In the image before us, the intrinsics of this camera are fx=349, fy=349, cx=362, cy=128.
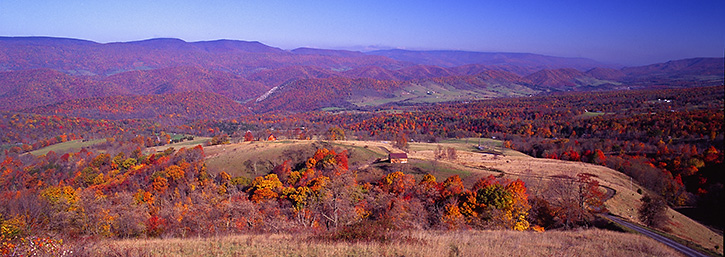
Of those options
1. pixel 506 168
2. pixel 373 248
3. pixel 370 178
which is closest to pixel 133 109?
pixel 370 178

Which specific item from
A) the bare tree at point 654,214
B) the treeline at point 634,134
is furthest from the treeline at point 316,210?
the treeline at point 634,134

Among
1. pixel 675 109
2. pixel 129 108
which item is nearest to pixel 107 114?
pixel 129 108

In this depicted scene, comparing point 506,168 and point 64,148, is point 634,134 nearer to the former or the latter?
point 506,168

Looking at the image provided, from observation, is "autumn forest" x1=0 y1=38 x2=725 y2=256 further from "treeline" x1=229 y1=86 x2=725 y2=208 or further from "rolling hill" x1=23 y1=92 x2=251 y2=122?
"rolling hill" x1=23 y1=92 x2=251 y2=122

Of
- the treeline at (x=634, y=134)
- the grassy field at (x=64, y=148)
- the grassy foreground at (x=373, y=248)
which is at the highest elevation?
the grassy foreground at (x=373, y=248)

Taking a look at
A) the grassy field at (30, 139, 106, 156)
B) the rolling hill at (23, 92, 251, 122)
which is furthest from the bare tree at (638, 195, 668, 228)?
the rolling hill at (23, 92, 251, 122)

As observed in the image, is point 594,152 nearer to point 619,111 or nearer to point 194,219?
point 619,111

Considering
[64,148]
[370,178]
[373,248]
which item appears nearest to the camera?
[373,248]

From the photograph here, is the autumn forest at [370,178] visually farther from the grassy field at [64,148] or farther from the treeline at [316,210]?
the grassy field at [64,148]
